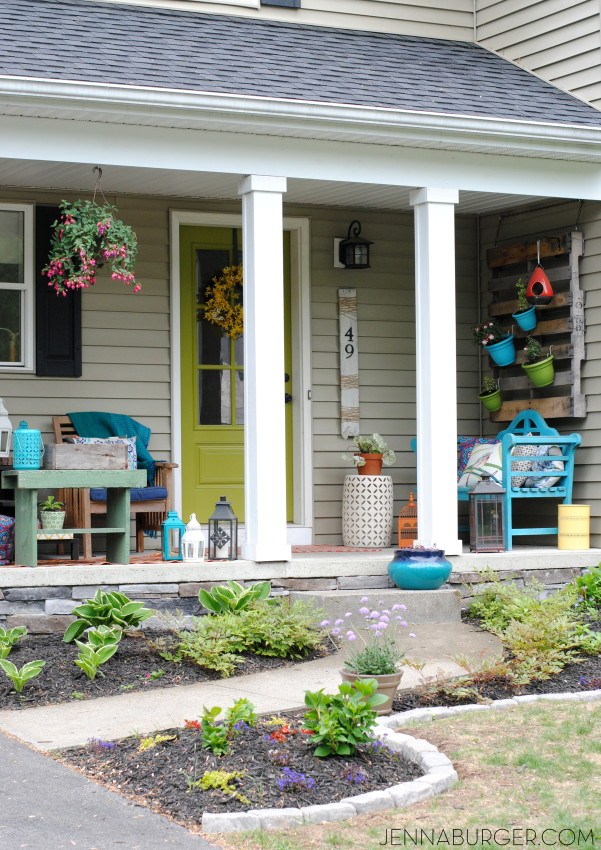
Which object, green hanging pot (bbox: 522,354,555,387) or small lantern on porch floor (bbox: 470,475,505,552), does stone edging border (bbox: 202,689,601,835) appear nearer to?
small lantern on porch floor (bbox: 470,475,505,552)

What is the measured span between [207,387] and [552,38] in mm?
3615

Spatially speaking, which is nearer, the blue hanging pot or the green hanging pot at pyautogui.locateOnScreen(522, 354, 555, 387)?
the blue hanging pot

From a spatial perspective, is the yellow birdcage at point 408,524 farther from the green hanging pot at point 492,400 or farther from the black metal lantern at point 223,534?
the black metal lantern at point 223,534

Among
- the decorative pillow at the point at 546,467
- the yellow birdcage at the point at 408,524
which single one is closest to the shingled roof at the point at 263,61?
the decorative pillow at the point at 546,467

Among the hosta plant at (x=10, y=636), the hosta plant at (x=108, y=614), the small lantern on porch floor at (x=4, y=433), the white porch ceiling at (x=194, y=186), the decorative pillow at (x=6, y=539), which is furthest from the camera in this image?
the white porch ceiling at (x=194, y=186)

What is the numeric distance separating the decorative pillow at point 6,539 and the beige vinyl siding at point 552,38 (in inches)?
194

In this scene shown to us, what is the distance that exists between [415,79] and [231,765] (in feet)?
17.7

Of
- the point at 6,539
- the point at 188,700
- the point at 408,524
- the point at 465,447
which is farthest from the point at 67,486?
the point at 465,447

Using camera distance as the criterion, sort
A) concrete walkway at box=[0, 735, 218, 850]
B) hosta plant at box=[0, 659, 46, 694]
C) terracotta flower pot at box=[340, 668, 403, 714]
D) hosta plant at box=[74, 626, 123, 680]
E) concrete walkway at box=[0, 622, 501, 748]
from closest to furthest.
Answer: concrete walkway at box=[0, 735, 218, 850] < concrete walkway at box=[0, 622, 501, 748] < terracotta flower pot at box=[340, 668, 403, 714] < hosta plant at box=[0, 659, 46, 694] < hosta plant at box=[74, 626, 123, 680]

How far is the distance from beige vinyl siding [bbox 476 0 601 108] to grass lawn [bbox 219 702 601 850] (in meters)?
5.13

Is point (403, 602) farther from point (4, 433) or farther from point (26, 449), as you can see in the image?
point (4, 433)

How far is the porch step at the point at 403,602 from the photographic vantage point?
6988mm

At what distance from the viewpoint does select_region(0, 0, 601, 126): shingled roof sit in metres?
6.99

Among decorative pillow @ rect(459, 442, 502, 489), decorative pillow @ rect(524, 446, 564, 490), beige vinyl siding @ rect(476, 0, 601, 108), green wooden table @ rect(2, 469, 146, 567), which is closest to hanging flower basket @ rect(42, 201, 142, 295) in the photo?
green wooden table @ rect(2, 469, 146, 567)
